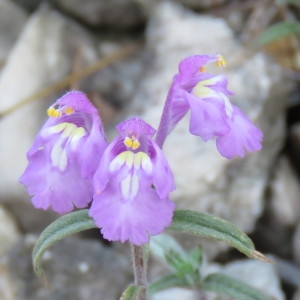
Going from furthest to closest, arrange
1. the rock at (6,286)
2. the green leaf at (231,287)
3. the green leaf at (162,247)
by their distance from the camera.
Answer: the rock at (6,286)
the green leaf at (162,247)
the green leaf at (231,287)

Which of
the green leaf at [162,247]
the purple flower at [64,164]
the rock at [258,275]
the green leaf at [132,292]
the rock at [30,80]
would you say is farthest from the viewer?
the rock at [30,80]

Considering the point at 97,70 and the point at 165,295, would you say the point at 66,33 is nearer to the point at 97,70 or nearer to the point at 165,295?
the point at 97,70

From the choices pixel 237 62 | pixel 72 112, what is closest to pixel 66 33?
pixel 237 62

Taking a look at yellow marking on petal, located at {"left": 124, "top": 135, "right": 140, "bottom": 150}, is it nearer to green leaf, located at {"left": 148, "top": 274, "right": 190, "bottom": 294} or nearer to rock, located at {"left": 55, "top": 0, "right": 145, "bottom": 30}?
green leaf, located at {"left": 148, "top": 274, "right": 190, "bottom": 294}

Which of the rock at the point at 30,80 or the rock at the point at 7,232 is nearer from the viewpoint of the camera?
the rock at the point at 7,232

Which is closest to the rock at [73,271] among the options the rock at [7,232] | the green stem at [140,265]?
the rock at [7,232]

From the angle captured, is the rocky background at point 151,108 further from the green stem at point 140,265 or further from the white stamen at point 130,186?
the white stamen at point 130,186

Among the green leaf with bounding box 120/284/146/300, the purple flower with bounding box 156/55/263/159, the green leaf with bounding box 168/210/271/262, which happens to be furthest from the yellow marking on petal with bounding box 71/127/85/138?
the green leaf with bounding box 120/284/146/300
